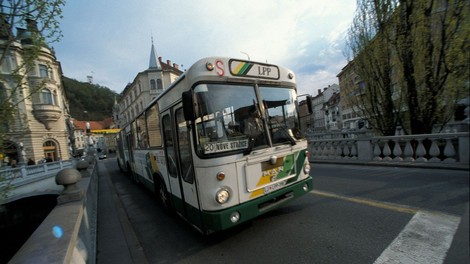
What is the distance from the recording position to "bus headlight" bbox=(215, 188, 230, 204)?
329 cm

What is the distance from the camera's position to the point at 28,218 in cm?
1834

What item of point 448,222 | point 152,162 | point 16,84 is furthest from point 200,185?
point 448,222

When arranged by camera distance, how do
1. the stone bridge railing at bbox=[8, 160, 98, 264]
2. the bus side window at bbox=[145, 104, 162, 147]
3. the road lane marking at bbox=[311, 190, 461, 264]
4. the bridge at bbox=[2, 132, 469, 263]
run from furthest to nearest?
1. the bus side window at bbox=[145, 104, 162, 147]
2. the road lane marking at bbox=[311, 190, 461, 264]
3. the bridge at bbox=[2, 132, 469, 263]
4. the stone bridge railing at bbox=[8, 160, 98, 264]

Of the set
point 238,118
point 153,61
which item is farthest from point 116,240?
point 153,61

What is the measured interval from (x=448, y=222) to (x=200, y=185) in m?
3.99

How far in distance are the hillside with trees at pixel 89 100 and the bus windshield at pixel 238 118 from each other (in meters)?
87.6

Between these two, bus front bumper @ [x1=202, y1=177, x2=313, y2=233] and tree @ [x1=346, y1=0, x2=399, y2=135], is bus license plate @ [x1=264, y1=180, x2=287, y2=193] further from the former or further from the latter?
tree @ [x1=346, y1=0, x2=399, y2=135]

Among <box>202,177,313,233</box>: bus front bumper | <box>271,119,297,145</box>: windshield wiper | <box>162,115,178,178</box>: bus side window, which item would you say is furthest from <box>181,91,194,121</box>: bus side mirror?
<box>271,119,297,145</box>: windshield wiper

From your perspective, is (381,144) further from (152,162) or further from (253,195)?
(152,162)

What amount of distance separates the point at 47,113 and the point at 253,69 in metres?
39.3

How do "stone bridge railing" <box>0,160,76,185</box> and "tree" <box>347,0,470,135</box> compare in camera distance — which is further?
"stone bridge railing" <box>0,160,76,185</box>

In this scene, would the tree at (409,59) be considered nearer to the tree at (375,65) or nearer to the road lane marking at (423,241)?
the tree at (375,65)

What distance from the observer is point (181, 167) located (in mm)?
4105

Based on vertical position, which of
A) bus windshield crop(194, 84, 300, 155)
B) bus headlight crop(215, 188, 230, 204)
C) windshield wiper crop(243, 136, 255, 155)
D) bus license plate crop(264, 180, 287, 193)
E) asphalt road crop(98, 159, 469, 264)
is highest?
bus windshield crop(194, 84, 300, 155)
